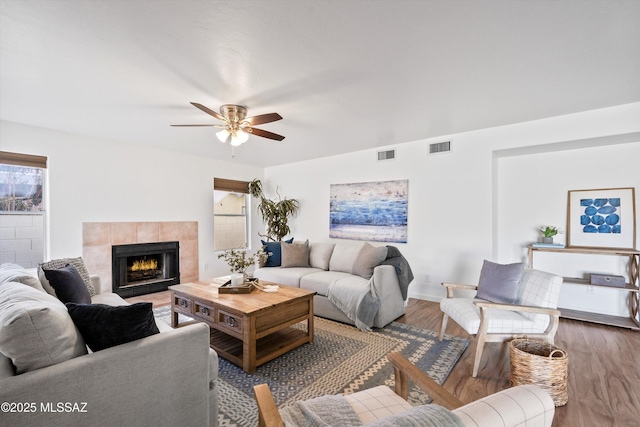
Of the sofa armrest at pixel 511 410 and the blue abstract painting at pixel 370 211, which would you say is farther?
the blue abstract painting at pixel 370 211

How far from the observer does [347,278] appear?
142 inches

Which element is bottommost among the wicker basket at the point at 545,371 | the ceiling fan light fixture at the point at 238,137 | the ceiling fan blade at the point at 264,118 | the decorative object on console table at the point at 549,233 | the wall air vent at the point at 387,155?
the wicker basket at the point at 545,371

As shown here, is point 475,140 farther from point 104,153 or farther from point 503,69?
point 104,153

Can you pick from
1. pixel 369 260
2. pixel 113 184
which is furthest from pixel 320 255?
pixel 113 184

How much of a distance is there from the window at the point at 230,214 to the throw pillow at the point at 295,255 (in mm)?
2070

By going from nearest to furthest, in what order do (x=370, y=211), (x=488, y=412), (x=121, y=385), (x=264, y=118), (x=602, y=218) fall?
1. (x=488, y=412)
2. (x=121, y=385)
3. (x=264, y=118)
4. (x=602, y=218)
5. (x=370, y=211)

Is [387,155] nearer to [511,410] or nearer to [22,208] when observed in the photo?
[511,410]

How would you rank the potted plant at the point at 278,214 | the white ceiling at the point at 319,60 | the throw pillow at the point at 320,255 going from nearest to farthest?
the white ceiling at the point at 319,60 → the throw pillow at the point at 320,255 → the potted plant at the point at 278,214

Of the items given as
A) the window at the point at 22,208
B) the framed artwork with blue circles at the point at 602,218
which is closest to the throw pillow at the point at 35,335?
the window at the point at 22,208

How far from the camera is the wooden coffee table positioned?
92.7 inches

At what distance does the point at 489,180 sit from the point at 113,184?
18.4 feet

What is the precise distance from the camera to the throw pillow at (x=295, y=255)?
4.40 meters

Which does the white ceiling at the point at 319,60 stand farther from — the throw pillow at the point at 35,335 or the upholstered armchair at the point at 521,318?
the upholstered armchair at the point at 521,318

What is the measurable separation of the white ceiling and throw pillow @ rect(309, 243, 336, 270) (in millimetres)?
1963
